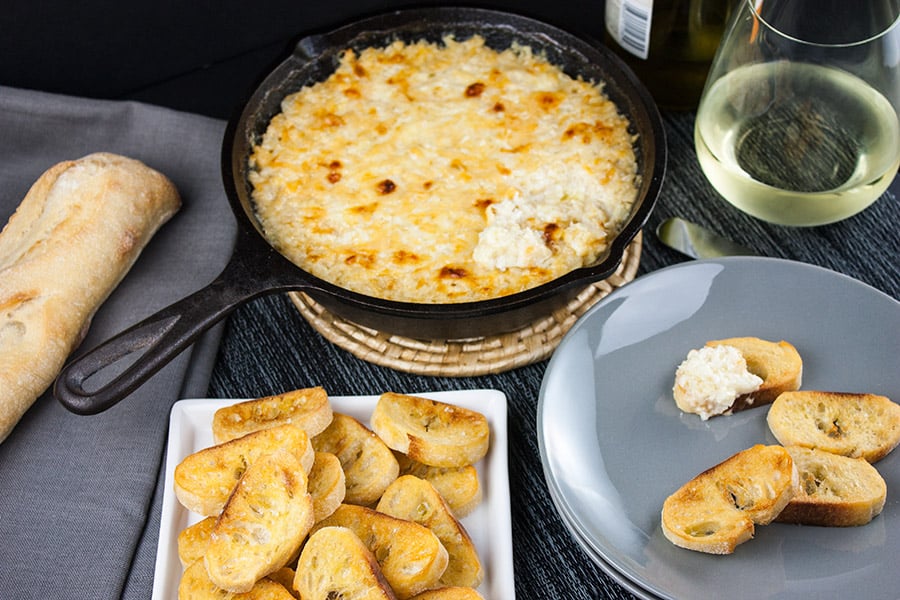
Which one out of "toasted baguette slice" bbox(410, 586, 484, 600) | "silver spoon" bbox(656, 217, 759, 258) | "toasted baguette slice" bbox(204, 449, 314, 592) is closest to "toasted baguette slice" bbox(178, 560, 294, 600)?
"toasted baguette slice" bbox(204, 449, 314, 592)

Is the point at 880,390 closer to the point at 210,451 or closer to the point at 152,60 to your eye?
the point at 210,451

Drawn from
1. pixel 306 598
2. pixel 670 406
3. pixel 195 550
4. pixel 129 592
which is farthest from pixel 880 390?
pixel 129 592

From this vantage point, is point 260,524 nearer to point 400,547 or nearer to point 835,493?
point 400,547

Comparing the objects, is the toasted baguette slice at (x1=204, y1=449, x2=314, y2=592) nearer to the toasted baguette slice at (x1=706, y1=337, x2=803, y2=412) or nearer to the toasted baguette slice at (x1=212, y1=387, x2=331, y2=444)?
the toasted baguette slice at (x1=212, y1=387, x2=331, y2=444)

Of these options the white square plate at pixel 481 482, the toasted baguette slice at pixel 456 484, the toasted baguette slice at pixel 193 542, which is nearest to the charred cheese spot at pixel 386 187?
the white square plate at pixel 481 482

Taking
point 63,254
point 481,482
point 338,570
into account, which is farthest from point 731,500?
point 63,254
